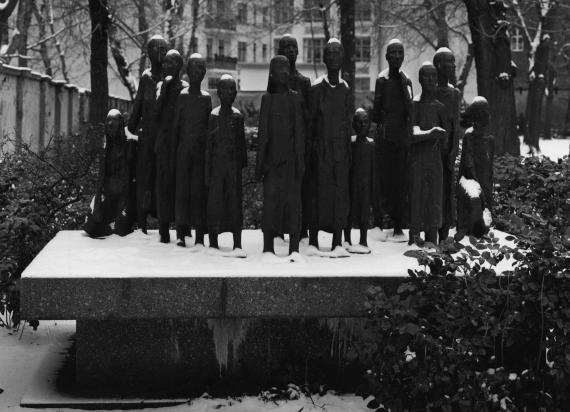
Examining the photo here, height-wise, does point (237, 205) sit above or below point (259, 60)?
below

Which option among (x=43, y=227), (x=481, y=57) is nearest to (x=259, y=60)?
(x=481, y=57)

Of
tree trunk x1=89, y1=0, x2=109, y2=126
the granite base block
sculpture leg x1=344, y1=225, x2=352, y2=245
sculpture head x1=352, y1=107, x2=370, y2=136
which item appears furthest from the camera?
tree trunk x1=89, y1=0, x2=109, y2=126

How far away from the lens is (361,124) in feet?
20.6

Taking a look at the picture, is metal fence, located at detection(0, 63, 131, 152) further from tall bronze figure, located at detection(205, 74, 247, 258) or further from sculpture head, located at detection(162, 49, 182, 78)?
tall bronze figure, located at detection(205, 74, 247, 258)

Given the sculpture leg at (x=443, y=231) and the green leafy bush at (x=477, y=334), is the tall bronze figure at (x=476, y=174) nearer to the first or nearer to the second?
the sculpture leg at (x=443, y=231)

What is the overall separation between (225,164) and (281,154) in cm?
43

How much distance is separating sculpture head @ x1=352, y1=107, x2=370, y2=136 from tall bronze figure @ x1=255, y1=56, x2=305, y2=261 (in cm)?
68

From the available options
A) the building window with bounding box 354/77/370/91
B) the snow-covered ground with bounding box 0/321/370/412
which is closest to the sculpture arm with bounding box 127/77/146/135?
the snow-covered ground with bounding box 0/321/370/412

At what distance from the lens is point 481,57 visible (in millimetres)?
14188

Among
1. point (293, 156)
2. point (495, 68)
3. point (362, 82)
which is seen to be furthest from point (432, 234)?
point (362, 82)

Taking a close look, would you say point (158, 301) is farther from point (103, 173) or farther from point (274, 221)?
point (103, 173)

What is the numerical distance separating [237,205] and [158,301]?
1.07m

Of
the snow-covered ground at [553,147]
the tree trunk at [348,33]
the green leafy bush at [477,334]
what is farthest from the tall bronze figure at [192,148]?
the snow-covered ground at [553,147]

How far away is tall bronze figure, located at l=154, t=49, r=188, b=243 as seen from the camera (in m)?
6.34
